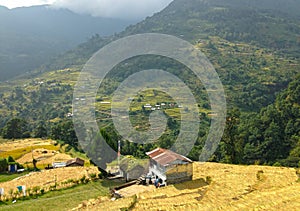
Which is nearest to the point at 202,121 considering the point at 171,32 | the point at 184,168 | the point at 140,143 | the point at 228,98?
the point at 228,98

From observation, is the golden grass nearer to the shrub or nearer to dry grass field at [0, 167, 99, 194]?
dry grass field at [0, 167, 99, 194]

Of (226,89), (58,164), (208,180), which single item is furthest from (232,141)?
(226,89)

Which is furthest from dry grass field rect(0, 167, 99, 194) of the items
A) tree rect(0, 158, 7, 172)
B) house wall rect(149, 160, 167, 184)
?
house wall rect(149, 160, 167, 184)

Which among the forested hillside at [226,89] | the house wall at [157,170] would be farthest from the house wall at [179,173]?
the forested hillside at [226,89]

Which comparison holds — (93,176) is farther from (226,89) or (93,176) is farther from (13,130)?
(226,89)

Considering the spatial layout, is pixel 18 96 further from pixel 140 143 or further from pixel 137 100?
pixel 140 143

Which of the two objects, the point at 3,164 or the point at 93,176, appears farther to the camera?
the point at 3,164
